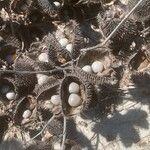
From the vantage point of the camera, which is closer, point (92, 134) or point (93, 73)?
point (93, 73)

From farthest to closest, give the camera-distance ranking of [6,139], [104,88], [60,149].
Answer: [6,139], [104,88], [60,149]

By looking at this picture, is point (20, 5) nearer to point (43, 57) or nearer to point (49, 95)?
point (43, 57)

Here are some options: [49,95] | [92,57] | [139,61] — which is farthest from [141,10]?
[49,95]

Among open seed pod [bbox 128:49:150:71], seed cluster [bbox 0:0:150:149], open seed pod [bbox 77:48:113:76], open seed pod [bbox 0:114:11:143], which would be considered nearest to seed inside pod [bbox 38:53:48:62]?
seed cluster [bbox 0:0:150:149]

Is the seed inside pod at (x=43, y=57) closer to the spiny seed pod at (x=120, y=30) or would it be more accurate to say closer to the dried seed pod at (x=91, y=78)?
the dried seed pod at (x=91, y=78)

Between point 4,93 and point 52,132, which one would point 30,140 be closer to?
point 52,132

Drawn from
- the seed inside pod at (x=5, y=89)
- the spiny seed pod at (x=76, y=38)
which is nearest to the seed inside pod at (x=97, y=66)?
the spiny seed pod at (x=76, y=38)

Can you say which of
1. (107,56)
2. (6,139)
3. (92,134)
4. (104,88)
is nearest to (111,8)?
(107,56)
